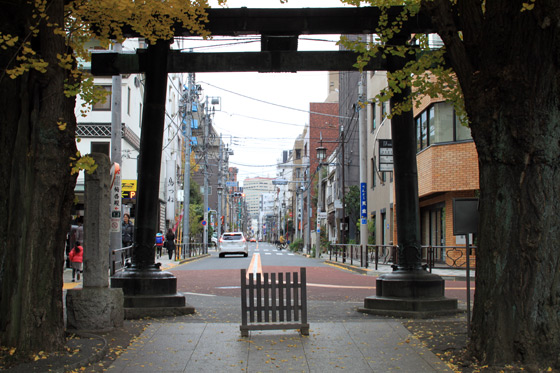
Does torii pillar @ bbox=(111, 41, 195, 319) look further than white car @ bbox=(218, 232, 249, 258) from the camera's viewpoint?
No

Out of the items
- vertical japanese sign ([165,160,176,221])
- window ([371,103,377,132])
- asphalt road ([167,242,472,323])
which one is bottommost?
asphalt road ([167,242,472,323])

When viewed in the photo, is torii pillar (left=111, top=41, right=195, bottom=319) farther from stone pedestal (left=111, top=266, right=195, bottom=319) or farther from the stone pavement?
the stone pavement

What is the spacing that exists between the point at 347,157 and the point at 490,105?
174ft

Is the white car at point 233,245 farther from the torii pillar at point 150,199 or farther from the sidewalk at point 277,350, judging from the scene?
the sidewalk at point 277,350

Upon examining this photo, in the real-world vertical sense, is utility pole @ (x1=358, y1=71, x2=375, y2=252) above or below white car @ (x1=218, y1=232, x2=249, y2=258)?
above

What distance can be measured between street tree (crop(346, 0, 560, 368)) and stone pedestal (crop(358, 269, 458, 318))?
3.86 meters

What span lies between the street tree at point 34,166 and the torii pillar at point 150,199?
3.44m

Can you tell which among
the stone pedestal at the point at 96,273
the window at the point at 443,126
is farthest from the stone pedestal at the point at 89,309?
the window at the point at 443,126

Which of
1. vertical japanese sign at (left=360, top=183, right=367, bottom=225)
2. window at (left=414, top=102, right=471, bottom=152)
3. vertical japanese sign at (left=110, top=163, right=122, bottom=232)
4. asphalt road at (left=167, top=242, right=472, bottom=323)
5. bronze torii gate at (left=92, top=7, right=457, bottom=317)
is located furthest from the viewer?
vertical japanese sign at (left=360, top=183, right=367, bottom=225)

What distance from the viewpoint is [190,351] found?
8.00m

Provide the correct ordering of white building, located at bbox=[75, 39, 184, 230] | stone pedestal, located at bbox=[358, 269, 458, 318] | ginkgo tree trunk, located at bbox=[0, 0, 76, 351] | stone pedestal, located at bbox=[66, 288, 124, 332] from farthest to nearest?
white building, located at bbox=[75, 39, 184, 230], stone pedestal, located at bbox=[358, 269, 458, 318], stone pedestal, located at bbox=[66, 288, 124, 332], ginkgo tree trunk, located at bbox=[0, 0, 76, 351]

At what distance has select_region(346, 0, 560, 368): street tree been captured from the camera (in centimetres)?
662

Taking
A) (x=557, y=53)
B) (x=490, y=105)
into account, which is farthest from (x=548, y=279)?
(x=557, y=53)

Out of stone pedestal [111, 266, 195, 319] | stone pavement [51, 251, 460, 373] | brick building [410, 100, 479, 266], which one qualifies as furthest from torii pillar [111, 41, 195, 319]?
brick building [410, 100, 479, 266]
